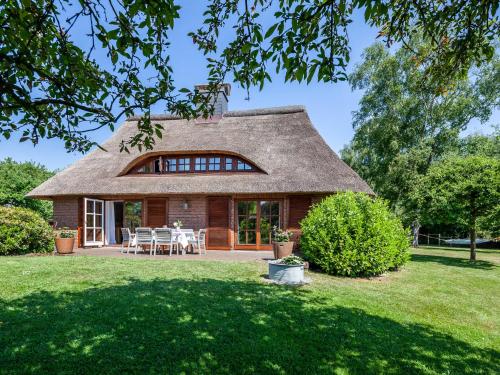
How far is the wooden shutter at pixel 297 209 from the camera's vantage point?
41.1ft

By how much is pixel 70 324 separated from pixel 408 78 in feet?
73.1

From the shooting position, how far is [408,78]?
19797 mm

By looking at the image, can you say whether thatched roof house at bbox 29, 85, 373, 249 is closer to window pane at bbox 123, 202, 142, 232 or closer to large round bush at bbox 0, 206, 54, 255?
window pane at bbox 123, 202, 142, 232

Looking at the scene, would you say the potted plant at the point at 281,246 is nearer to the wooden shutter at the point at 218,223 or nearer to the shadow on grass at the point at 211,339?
the wooden shutter at the point at 218,223

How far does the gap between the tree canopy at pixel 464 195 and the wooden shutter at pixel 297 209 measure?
171 inches

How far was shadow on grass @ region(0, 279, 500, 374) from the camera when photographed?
10.1 ft

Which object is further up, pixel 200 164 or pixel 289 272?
pixel 200 164

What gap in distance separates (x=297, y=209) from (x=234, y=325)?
8.88m

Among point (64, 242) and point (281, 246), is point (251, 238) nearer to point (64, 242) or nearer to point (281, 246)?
point (281, 246)

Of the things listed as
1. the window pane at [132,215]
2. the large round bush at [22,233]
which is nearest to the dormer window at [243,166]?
the window pane at [132,215]

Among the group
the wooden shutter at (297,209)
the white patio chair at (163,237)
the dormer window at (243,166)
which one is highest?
the dormer window at (243,166)

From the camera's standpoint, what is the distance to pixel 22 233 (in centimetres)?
970

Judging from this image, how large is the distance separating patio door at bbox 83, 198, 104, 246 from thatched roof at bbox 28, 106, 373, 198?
0.83 m

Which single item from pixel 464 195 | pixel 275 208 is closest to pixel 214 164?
pixel 275 208
